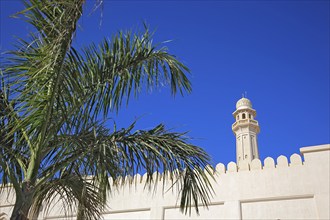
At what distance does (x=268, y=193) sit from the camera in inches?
400

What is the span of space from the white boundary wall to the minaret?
434 inches

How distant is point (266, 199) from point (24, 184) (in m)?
7.94

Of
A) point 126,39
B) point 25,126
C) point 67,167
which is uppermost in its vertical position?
point 126,39

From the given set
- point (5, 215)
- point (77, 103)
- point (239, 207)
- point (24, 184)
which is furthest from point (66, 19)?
point (5, 215)

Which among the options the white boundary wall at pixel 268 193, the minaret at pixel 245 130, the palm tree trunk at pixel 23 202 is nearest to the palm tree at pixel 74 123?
the palm tree trunk at pixel 23 202

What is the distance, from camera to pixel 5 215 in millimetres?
12008

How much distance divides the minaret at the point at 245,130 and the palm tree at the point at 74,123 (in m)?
18.1

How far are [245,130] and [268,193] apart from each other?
41.5 ft

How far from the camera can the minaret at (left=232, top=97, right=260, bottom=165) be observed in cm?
2197

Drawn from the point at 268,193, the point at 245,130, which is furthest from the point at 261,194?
the point at 245,130

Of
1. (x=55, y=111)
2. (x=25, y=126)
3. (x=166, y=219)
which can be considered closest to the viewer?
(x=25, y=126)

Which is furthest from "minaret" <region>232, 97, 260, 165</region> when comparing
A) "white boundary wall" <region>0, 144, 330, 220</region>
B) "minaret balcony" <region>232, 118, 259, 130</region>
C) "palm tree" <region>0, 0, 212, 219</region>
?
"palm tree" <region>0, 0, 212, 219</region>

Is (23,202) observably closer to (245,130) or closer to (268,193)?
(268,193)

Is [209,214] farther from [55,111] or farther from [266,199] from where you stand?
[55,111]
